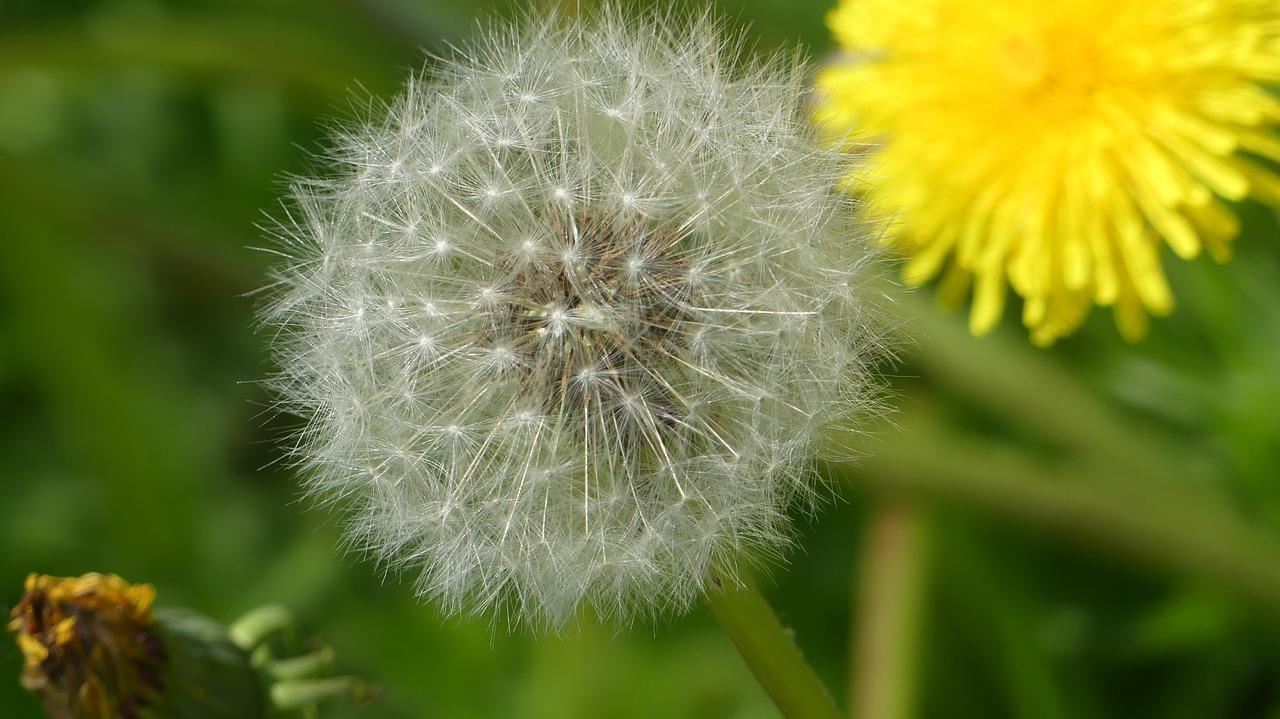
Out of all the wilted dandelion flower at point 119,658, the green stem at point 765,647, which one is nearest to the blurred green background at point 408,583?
the wilted dandelion flower at point 119,658

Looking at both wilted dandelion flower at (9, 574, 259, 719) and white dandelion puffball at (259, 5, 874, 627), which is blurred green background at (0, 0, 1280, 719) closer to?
wilted dandelion flower at (9, 574, 259, 719)

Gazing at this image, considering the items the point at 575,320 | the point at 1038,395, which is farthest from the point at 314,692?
the point at 1038,395

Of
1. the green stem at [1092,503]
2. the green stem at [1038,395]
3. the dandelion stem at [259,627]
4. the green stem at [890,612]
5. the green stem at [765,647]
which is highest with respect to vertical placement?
the green stem at [765,647]

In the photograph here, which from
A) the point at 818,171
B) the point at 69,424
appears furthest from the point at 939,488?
the point at 69,424

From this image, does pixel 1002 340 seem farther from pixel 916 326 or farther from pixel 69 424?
pixel 69 424

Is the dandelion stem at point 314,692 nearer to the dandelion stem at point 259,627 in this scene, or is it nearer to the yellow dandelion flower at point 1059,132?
the dandelion stem at point 259,627

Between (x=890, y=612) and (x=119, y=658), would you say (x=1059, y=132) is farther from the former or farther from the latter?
(x=119, y=658)
